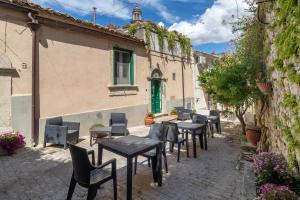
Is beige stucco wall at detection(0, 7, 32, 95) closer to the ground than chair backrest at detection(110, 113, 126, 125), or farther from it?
farther from it

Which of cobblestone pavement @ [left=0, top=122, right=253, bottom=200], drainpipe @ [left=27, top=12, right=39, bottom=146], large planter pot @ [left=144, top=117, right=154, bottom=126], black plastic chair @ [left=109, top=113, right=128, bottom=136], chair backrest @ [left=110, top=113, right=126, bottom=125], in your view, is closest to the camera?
cobblestone pavement @ [left=0, top=122, right=253, bottom=200]

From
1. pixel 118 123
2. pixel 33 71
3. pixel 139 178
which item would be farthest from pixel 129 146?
pixel 118 123

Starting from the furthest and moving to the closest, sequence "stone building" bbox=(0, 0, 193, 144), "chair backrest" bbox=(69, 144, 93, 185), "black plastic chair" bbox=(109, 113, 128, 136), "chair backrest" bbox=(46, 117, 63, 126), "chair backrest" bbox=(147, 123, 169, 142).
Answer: "black plastic chair" bbox=(109, 113, 128, 136) < "chair backrest" bbox=(46, 117, 63, 126) < "stone building" bbox=(0, 0, 193, 144) < "chair backrest" bbox=(147, 123, 169, 142) < "chair backrest" bbox=(69, 144, 93, 185)

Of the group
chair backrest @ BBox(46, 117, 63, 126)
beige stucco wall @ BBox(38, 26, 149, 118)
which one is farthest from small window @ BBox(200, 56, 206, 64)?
chair backrest @ BBox(46, 117, 63, 126)

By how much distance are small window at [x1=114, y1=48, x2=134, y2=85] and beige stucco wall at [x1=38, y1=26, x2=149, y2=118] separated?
0.35 m

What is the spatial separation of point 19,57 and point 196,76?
41.6 feet

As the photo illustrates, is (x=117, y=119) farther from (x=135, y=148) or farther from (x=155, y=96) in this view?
(x=135, y=148)

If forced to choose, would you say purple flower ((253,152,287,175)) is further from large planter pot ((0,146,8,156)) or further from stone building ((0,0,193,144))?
stone building ((0,0,193,144))

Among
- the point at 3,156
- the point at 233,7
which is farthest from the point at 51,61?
the point at 233,7

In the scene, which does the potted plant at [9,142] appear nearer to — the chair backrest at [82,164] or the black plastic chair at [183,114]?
the chair backrest at [82,164]

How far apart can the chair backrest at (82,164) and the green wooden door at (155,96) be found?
9.53 meters

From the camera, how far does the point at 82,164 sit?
3162 millimetres

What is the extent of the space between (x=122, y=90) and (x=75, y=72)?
8.66 feet

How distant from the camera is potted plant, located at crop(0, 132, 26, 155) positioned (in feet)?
19.5
